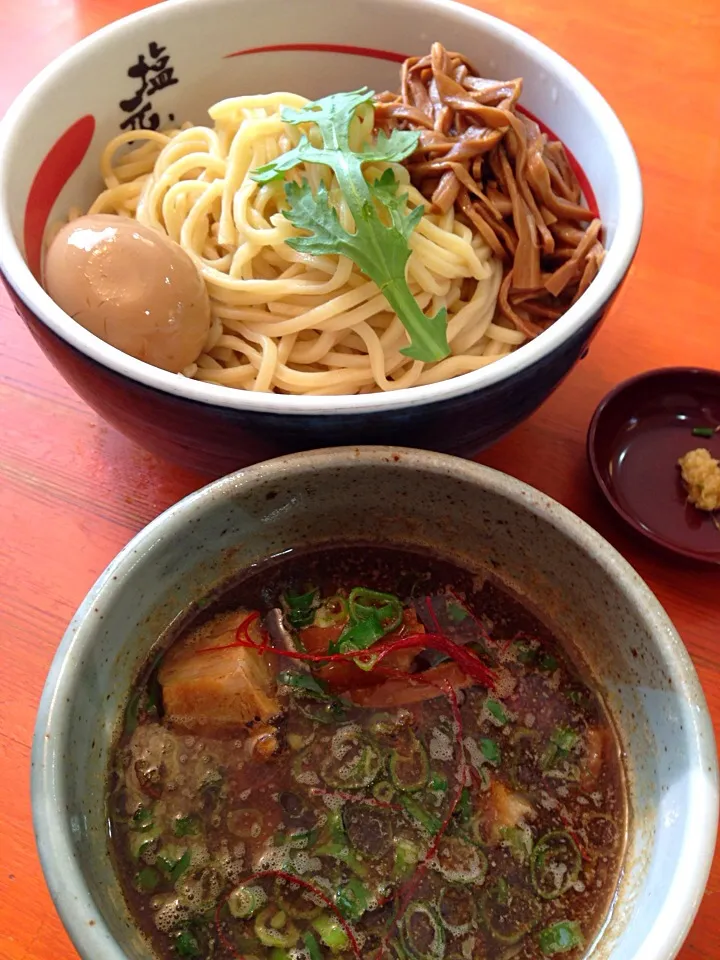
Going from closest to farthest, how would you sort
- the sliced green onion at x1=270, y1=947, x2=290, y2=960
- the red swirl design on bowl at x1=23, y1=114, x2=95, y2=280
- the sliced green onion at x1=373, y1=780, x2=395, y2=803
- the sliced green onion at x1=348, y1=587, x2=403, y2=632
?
1. the sliced green onion at x1=270, y1=947, x2=290, y2=960
2. the sliced green onion at x1=373, y1=780, x2=395, y2=803
3. the sliced green onion at x1=348, y1=587, x2=403, y2=632
4. the red swirl design on bowl at x1=23, y1=114, x2=95, y2=280

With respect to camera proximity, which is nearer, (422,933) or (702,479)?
(422,933)

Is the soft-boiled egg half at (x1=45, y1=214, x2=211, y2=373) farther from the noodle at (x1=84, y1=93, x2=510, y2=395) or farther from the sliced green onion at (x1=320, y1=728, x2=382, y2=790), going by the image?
the sliced green onion at (x1=320, y1=728, x2=382, y2=790)

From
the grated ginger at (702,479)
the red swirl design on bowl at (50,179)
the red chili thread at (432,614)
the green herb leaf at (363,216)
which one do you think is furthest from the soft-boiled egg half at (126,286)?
the grated ginger at (702,479)

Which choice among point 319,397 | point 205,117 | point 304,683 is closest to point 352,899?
point 304,683

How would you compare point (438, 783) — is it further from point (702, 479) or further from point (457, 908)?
point (702, 479)

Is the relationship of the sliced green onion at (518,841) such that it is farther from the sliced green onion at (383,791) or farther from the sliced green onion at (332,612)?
the sliced green onion at (332,612)

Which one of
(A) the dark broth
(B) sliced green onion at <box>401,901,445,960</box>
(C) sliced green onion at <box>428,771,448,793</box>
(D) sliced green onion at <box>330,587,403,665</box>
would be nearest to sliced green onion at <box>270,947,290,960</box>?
(A) the dark broth

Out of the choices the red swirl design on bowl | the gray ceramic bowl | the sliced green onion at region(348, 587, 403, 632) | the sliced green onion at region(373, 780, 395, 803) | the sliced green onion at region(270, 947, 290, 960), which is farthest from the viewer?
the red swirl design on bowl
